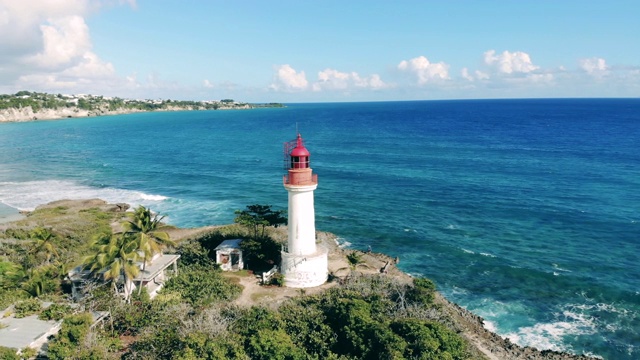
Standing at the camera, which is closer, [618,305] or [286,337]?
[286,337]

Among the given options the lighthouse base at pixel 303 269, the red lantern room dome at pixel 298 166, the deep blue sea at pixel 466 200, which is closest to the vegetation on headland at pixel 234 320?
the lighthouse base at pixel 303 269

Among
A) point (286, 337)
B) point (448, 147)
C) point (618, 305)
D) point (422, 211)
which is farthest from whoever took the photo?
point (448, 147)

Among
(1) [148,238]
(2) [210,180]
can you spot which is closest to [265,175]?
(2) [210,180]

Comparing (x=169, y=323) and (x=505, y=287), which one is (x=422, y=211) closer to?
(x=505, y=287)

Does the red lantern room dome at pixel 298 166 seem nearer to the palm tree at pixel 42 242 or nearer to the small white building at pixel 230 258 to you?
the small white building at pixel 230 258

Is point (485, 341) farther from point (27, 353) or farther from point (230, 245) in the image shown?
point (27, 353)

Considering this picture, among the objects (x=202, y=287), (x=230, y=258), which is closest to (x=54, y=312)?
(x=202, y=287)
